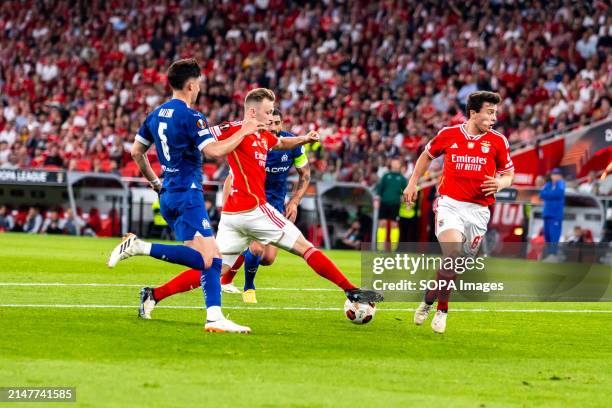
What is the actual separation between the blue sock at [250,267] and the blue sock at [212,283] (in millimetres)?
3455

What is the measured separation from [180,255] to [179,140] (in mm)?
947

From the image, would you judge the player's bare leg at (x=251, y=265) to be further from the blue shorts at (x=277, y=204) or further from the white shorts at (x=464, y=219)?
the white shorts at (x=464, y=219)

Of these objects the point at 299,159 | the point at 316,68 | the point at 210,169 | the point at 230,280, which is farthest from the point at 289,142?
the point at 316,68

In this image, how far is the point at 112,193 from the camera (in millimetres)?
31172

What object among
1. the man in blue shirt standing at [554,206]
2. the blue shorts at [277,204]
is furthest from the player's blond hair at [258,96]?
the man in blue shirt standing at [554,206]

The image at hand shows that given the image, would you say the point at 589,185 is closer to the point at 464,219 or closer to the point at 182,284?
the point at 464,219

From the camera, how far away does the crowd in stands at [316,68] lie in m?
29.0

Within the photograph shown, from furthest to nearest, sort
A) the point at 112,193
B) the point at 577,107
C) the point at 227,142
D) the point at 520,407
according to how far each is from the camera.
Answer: the point at 112,193 → the point at 577,107 → the point at 227,142 → the point at 520,407

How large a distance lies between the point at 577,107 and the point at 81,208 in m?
13.4

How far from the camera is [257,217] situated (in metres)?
10.9

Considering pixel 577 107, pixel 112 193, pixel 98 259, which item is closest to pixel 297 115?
pixel 112 193

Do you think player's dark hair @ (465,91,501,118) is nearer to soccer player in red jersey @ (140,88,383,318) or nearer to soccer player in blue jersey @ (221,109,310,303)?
soccer player in red jersey @ (140,88,383,318)

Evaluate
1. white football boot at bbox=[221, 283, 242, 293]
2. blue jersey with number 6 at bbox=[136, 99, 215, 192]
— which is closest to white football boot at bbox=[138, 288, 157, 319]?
blue jersey with number 6 at bbox=[136, 99, 215, 192]

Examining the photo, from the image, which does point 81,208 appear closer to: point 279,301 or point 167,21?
point 167,21
